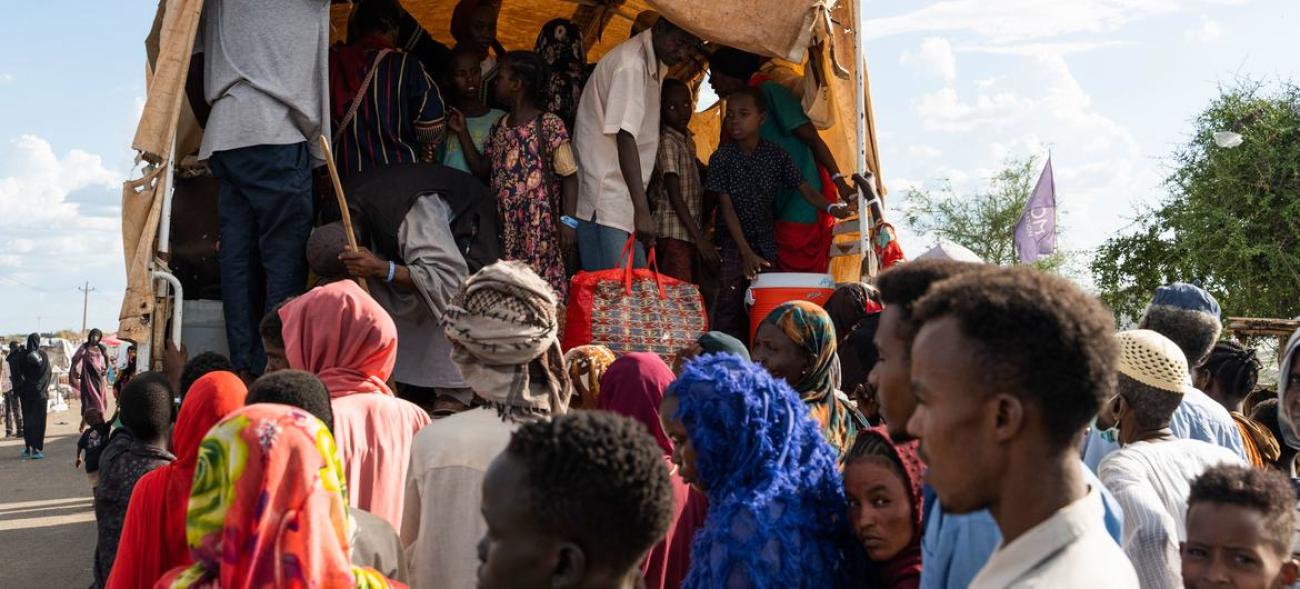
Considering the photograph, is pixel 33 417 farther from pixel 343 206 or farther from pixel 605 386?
pixel 605 386

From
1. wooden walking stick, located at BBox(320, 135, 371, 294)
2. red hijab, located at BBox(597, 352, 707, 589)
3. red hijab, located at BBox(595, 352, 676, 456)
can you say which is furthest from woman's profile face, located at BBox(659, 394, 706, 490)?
wooden walking stick, located at BBox(320, 135, 371, 294)

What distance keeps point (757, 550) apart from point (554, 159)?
3.93 meters

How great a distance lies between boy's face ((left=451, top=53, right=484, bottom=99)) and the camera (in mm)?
6527

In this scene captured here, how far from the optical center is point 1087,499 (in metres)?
1.70

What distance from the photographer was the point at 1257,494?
2564 mm

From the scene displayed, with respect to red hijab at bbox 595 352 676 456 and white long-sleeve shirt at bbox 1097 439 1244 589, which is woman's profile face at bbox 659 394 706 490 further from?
white long-sleeve shirt at bbox 1097 439 1244 589

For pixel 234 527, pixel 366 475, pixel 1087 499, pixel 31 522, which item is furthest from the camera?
pixel 31 522

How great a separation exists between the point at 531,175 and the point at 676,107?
3.74 feet

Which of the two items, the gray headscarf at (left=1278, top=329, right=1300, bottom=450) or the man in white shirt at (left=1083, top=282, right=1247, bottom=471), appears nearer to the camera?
the gray headscarf at (left=1278, top=329, right=1300, bottom=450)

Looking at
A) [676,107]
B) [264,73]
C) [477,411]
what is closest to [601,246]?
[676,107]

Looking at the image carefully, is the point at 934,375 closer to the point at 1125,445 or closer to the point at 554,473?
the point at 554,473

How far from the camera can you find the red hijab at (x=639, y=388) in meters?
3.58

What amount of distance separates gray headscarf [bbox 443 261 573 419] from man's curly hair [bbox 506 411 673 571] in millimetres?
1202

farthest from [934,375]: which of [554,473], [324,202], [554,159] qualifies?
[324,202]
